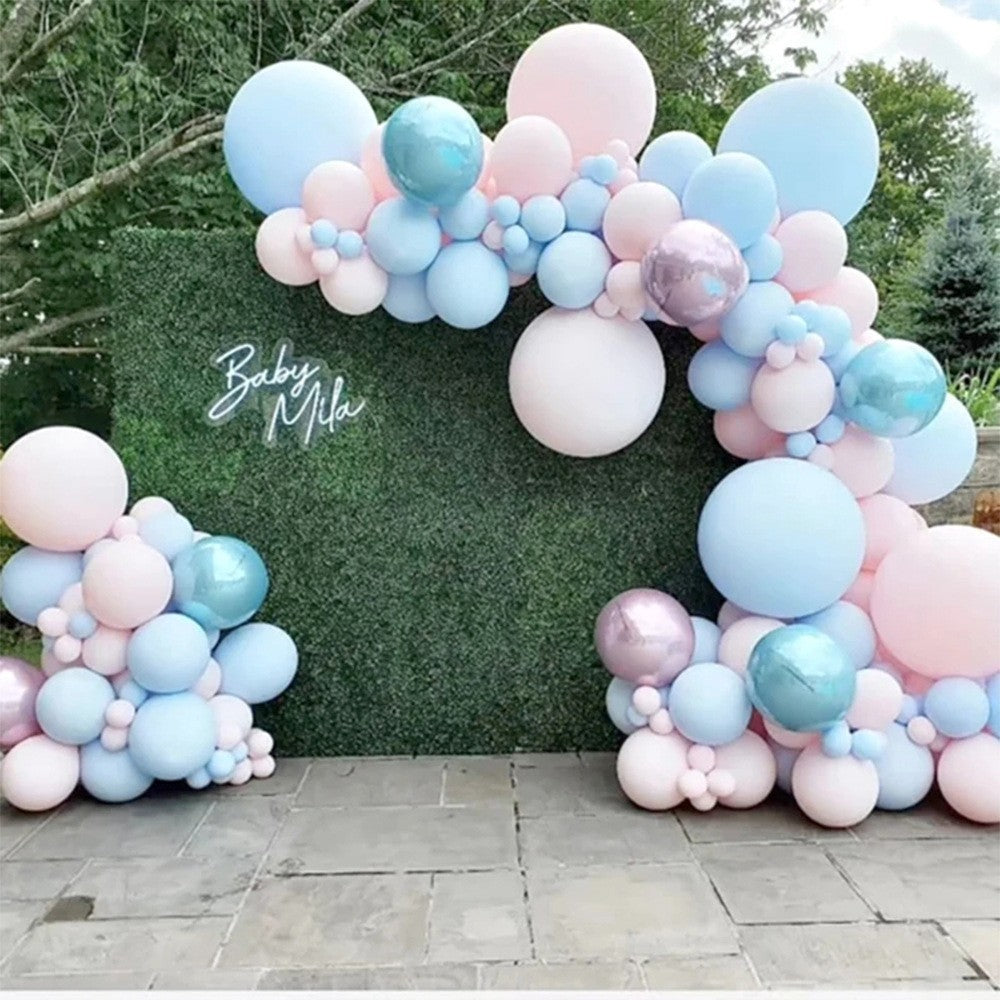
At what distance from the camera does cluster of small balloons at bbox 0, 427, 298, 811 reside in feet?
8.98

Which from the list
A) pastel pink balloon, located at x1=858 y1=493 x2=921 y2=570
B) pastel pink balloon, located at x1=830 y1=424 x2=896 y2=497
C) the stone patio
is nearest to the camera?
the stone patio

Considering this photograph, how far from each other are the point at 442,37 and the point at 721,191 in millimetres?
5174

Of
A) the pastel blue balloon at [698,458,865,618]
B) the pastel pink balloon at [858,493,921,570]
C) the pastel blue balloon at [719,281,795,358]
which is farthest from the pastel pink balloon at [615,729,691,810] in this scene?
the pastel blue balloon at [719,281,795,358]

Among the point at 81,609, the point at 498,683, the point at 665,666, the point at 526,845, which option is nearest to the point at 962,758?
the point at 665,666

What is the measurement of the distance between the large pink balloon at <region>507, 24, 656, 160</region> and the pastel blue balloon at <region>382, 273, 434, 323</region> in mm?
658

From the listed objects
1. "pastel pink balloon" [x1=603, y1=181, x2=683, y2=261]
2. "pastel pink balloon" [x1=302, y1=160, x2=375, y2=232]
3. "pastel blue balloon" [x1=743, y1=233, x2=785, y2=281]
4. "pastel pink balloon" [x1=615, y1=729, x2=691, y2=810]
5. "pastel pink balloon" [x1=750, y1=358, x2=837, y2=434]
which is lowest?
"pastel pink balloon" [x1=615, y1=729, x2=691, y2=810]

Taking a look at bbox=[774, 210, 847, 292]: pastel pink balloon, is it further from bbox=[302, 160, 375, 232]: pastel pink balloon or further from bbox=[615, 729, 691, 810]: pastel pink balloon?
bbox=[615, 729, 691, 810]: pastel pink balloon

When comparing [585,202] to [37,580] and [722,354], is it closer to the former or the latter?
[722,354]

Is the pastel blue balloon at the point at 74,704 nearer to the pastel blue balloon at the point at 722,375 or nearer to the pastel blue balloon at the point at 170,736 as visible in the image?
the pastel blue balloon at the point at 170,736

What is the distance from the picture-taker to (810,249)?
2.70 metres

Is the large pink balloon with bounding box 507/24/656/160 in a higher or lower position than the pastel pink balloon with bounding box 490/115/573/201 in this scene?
higher

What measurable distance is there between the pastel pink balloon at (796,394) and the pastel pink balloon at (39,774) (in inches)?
101

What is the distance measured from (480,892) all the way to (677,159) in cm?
226

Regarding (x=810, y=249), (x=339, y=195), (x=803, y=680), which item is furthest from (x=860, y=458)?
(x=339, y=195)
